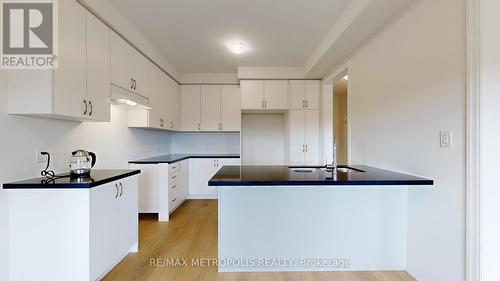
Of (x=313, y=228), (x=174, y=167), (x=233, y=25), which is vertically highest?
(x=233, y=25)

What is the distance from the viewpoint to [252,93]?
15.6ft

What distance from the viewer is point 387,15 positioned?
2322 millimetres

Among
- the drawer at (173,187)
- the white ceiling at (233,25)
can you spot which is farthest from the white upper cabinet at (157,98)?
the drawer at (173,187)

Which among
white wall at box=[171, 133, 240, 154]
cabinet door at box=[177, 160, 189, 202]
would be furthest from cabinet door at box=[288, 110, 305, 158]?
cabinet door at box=[177, 160, 189, 202]

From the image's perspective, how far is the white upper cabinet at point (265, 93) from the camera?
4754 mm

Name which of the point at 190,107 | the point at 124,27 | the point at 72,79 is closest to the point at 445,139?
the point at 72,79

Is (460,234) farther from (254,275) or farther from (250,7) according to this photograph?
(250,7)

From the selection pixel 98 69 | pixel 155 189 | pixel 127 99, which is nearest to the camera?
pixel 98 69

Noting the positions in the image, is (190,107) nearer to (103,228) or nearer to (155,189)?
(155,189)

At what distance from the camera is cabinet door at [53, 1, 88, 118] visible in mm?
1890

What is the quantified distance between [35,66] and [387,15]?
2921 mm

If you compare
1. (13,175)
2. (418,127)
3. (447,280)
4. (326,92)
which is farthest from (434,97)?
(13,175)

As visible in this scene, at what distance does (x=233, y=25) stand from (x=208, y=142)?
3.01 meters

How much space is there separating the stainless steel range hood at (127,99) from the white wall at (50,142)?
172 mm
